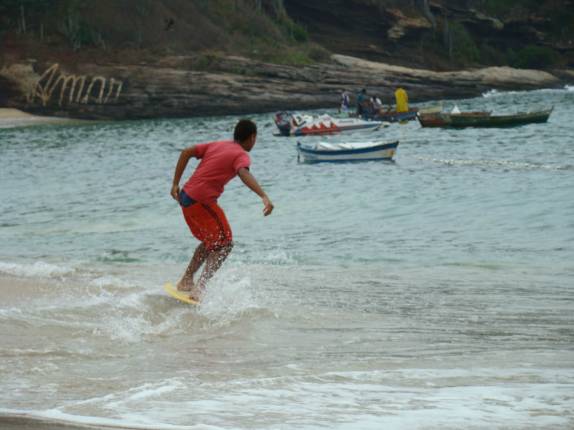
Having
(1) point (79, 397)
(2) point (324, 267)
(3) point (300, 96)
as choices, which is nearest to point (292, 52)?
(3) point (300, 96)

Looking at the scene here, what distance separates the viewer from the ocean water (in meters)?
6.05

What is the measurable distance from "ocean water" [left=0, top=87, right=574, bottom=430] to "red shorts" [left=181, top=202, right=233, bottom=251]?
2.14 feet

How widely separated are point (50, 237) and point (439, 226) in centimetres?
695

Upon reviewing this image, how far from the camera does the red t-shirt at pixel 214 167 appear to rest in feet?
30.5

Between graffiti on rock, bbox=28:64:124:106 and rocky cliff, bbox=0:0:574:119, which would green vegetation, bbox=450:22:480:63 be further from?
graffiti on rock, bbox=28:64:124:106

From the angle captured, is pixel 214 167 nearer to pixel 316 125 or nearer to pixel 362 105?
pixel 316 125

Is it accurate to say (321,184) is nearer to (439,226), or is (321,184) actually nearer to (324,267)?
(439,226)

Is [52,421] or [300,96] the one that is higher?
[52,421]

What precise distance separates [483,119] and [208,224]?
124 feet

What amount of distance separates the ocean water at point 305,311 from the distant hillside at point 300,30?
50658mm

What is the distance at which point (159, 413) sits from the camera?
18.8ft

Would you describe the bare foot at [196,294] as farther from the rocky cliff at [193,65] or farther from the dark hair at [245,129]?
the rocky cliff at [193,65]

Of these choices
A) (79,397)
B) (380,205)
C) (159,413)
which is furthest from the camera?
(380,205)

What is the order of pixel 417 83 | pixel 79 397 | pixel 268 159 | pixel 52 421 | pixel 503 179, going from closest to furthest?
pixel 52 421, pixel 79 397, pixel 503 179, pixel 268 159, pixel 417 83
